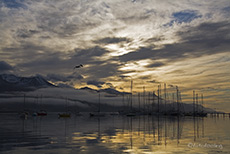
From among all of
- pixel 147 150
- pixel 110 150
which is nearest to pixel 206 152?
pixel 147 150

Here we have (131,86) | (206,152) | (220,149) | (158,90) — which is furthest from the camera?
(158,90)

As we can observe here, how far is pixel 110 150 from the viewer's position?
29.1 m

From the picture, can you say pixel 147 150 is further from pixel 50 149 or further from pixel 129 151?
pixel 50 149

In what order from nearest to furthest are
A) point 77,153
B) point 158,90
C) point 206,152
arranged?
1. point 77,153
2. point 206,152
3. point 158,90

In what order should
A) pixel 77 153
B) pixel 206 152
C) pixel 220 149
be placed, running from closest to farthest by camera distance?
pixel 77 153 → pixel 206 152 → pixel 220 149

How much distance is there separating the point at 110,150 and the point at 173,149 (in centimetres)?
729

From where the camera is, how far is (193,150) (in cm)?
2969

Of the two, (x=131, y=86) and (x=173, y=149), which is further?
(x=131, y=86)

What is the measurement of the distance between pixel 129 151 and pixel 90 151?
4.24m

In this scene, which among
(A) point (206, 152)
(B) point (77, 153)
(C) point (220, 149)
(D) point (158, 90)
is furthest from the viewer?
(D) point (158, 90)

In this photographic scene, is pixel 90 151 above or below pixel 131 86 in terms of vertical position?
below

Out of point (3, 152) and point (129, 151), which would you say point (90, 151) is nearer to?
point (129, 151)

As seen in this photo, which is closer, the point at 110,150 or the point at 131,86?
the point at 110,150

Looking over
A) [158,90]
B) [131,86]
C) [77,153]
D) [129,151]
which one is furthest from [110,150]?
[158,90]
